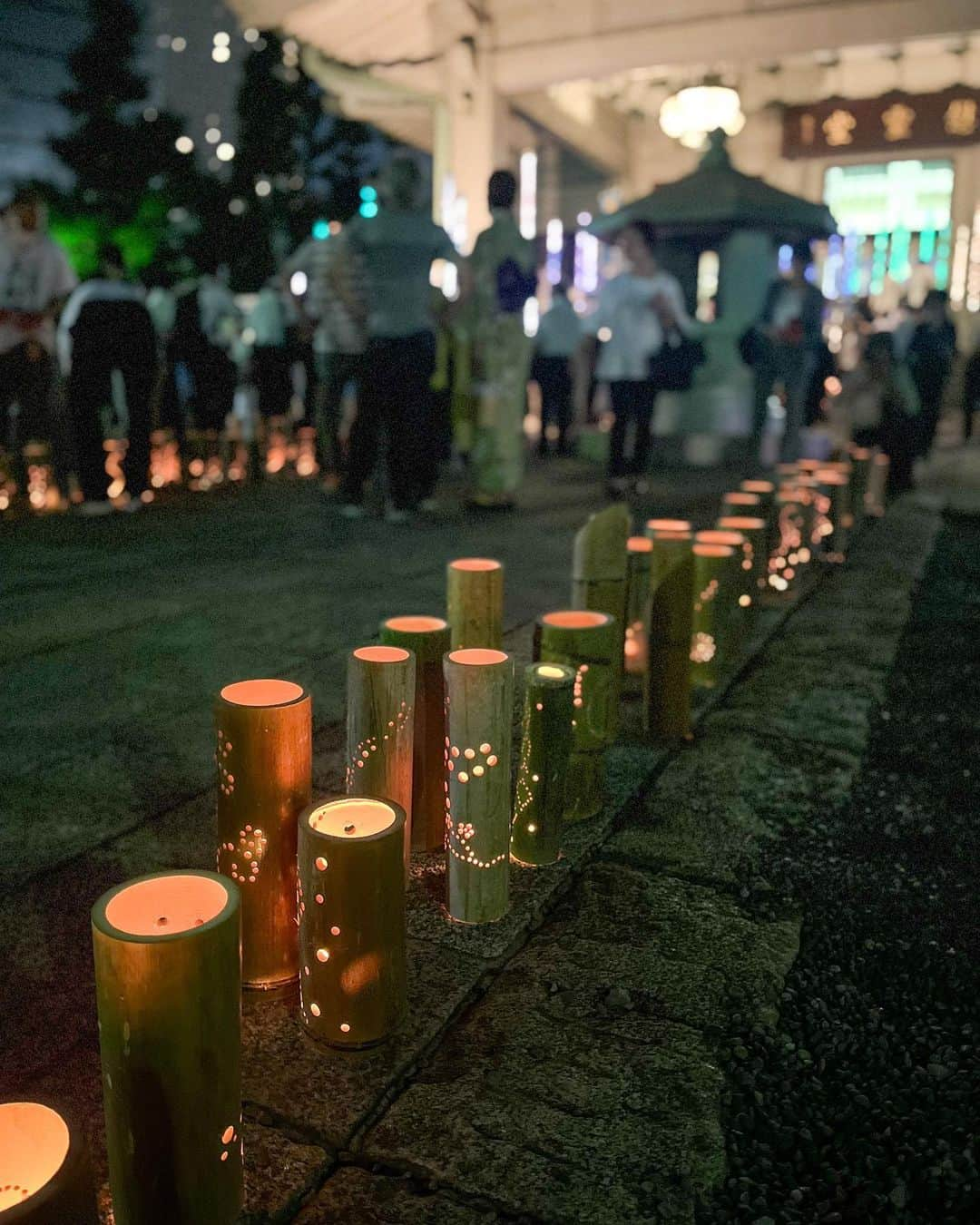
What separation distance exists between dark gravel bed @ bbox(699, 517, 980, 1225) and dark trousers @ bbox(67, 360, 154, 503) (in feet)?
16.3

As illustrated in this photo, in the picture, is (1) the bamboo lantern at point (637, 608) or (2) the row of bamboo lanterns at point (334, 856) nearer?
(2) the row of bamboo lanterns at point (334, 856)

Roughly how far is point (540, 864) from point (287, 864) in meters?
0.59

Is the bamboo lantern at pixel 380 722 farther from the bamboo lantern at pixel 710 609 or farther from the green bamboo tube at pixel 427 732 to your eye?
the bamboo lantern at pixel 710 609

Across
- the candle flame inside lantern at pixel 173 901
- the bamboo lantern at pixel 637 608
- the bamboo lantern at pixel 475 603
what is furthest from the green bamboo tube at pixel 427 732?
the bamboo lantern at pixel 637 608

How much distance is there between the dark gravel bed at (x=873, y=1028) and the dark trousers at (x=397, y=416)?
377 centimetres

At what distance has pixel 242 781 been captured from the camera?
1523 mm

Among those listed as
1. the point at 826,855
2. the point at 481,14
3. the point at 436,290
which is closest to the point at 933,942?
the point at 826,855

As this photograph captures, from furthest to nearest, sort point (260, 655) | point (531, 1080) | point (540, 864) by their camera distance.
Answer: point (260, 655) < point (540, 864) < point (531, 1080)

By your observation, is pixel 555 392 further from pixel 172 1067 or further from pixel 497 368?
pixel 172 1067

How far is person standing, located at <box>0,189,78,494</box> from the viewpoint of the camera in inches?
222

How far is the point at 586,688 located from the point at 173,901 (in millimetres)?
1195

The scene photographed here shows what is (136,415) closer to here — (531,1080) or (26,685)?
(26,685)

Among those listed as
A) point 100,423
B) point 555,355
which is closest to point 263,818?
point 100,423

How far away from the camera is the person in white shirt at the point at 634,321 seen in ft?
22.1
